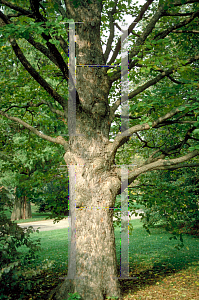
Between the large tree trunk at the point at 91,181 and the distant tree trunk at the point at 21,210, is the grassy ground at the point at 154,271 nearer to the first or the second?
the large tree trunk at the point at 91,181

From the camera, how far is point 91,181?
4.88m

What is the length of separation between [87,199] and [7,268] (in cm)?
164

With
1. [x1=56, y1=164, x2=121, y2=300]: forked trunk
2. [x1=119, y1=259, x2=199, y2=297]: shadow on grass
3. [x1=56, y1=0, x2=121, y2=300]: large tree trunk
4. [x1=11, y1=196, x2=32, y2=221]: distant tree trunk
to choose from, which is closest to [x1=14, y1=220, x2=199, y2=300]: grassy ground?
[x1=119, y1=259, x2=199, y2=297]: shadow on grass

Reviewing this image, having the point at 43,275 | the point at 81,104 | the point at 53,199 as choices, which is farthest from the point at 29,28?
the point at 43,275

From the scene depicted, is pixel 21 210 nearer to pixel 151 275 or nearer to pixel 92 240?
pixel 151 275

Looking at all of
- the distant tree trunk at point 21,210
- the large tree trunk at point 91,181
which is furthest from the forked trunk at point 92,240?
the distant tree trunk at point 21,210

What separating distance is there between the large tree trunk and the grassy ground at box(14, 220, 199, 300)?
1.87 ft

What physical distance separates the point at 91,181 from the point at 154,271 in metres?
3.62

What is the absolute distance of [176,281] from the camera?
228 inches

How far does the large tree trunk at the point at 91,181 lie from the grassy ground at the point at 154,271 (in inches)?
22.4

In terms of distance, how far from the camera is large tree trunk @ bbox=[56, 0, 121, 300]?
4641mm

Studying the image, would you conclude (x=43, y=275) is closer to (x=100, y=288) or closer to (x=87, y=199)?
(x=100, y=288)

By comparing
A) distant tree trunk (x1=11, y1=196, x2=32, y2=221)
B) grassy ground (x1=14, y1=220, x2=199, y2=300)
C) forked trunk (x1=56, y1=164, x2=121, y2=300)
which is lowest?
distant tree trunk (x1=11, y1=196, x2=32, y2=221)

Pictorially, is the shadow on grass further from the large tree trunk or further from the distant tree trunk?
the distant tree trunk
